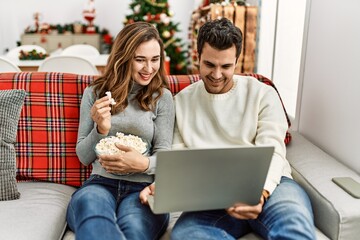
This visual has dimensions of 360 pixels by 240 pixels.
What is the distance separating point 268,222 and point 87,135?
71cm

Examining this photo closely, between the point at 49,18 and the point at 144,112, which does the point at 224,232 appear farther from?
the point at 49,18

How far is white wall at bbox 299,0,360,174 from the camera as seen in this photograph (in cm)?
155

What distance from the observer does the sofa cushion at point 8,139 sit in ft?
4.93

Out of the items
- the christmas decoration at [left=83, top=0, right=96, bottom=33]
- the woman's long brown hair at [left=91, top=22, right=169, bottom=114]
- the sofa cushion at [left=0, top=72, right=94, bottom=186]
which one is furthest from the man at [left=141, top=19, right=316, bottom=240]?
the christmas decoration at [left=83, top=0, right=96, bottom=33]

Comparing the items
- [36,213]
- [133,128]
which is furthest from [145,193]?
[36,213]

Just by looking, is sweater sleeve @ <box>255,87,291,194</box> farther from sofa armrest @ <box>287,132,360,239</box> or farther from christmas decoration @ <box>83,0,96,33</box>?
christmas decoration @ <box>83,0,96,33</box>

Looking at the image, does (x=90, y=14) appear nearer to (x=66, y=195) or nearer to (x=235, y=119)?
(x=66, y=195)

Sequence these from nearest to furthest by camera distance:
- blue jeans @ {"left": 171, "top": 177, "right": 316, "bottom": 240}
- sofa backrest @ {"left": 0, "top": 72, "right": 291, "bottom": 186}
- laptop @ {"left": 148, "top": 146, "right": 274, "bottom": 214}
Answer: laptop @ {"left": 148, "top": 146, "right": 274, "bottom": 214} < blue jeans @ {"left": 171, "top": 177, "right": 316, "bottom": 240} < sofa backrest @ {"left": 0, "top": 72, "right": 291, "bottom": 186}

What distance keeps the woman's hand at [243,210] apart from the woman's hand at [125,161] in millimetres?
343

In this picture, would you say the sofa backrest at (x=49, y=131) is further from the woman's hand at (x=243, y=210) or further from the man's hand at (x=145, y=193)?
the woman's hand at (x=243, y=210)

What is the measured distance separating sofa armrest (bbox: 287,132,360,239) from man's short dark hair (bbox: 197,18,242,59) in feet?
1.71

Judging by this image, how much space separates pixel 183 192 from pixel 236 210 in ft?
0.62

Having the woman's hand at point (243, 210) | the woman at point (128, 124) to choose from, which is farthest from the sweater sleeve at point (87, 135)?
the woman's hand at point (243, 210)

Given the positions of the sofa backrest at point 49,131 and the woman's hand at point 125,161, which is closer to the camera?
the woman's hand at point 125,161
